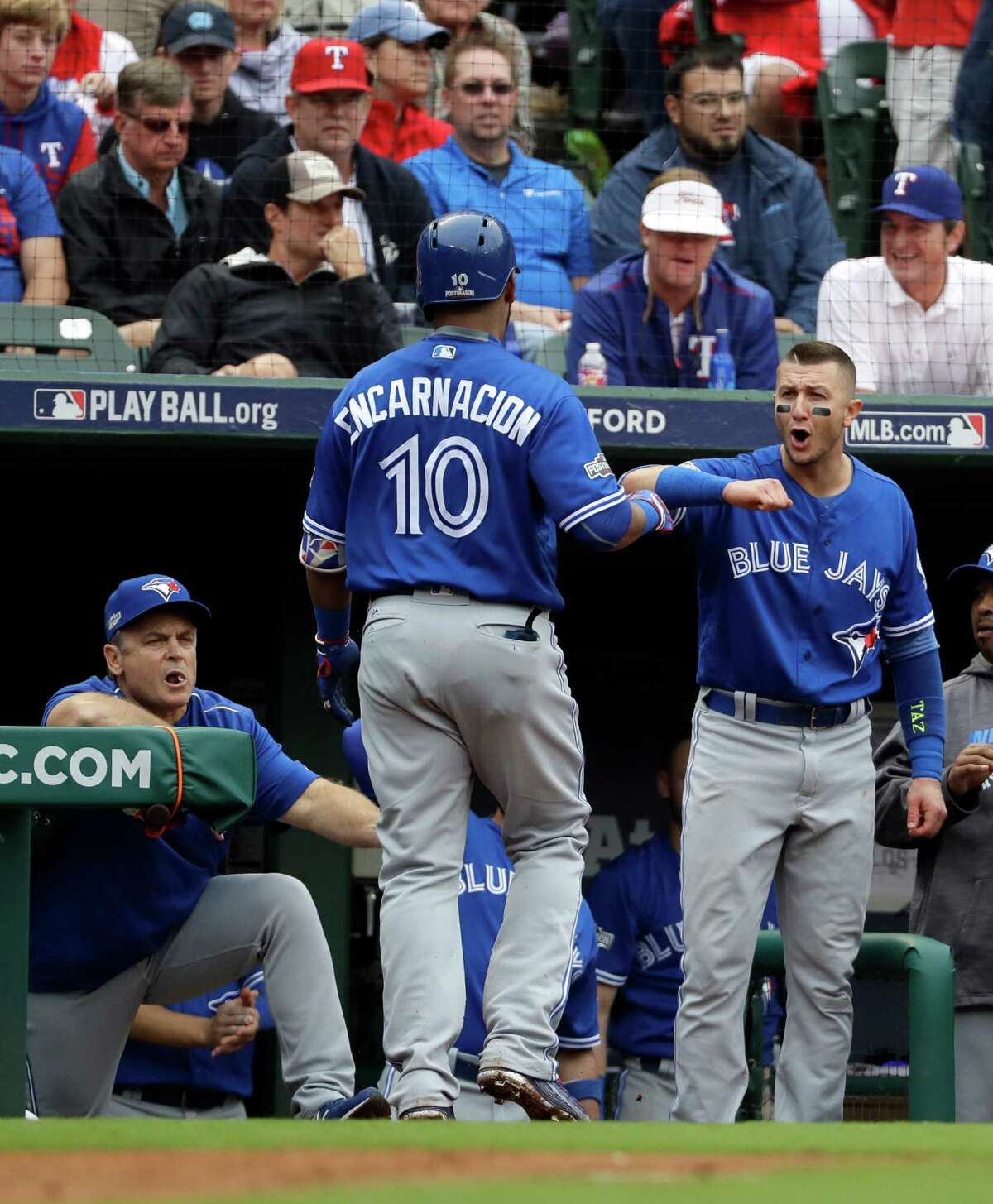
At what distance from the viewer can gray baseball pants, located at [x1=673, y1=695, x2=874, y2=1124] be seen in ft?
14.7

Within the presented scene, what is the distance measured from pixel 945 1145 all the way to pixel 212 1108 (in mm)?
3346

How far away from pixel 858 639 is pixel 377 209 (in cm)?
350

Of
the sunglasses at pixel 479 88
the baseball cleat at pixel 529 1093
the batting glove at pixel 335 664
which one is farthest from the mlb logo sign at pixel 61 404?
the baseball cleat at pixel 529 1093

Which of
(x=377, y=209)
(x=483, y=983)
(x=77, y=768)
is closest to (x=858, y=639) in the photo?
(x=483, y=983)

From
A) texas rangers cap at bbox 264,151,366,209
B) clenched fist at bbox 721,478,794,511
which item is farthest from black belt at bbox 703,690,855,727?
texas rangers cap at bbox 264,151,366,209

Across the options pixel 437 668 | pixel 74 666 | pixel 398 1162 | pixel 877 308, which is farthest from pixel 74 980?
pixel 877 308

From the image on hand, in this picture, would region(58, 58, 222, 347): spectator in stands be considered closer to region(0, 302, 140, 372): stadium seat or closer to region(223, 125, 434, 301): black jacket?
region(223, 125, 434, 301): black jacket

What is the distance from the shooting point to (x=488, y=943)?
5.56m

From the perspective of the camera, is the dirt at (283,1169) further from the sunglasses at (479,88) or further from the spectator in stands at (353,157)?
the sunglasses at (479,88)

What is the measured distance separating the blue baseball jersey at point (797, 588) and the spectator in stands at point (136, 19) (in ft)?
17.2

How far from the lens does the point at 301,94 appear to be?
7.66 m

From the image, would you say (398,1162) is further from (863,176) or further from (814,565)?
(863,176)

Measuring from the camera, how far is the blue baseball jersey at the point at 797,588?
15.3 feet

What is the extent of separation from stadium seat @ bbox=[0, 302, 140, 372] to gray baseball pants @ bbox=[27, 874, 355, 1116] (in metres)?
2.37
